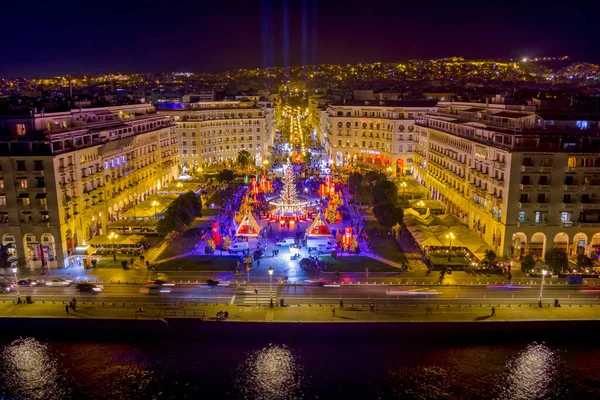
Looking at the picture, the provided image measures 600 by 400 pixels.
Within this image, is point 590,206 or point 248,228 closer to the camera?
point 590,206

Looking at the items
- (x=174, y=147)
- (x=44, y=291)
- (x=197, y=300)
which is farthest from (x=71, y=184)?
(x=174, y=147)

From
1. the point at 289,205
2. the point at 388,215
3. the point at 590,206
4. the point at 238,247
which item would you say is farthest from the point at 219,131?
the point at 590,206

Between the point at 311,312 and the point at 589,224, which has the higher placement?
the point at 589,224

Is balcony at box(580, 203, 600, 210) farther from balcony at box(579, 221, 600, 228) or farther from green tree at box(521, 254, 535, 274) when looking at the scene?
green tree at box(521, 254, 535, 274)

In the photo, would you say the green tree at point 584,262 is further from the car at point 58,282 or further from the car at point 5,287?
the car at point 5,287

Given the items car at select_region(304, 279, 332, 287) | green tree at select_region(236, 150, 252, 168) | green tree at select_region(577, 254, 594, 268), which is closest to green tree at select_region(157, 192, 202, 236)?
car at select_region(304, 279, 332, 287)

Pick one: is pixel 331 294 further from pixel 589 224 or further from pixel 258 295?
pixel 589 224
